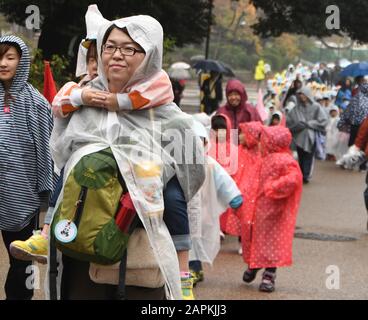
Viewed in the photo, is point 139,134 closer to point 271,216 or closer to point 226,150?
point 271,216

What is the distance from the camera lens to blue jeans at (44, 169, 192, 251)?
15.3ft

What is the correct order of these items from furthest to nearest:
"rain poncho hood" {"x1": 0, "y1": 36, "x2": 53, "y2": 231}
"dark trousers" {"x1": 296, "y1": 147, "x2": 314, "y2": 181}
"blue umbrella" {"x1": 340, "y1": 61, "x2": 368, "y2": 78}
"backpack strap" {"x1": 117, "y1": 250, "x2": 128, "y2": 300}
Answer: "blue umbrella" {"x1": 340, "y1": 61, "x2": 368, "y2": 78}, "dark trousers" {"x1": 296, "y1": 147, "x2": 314, "y2": 181}, "rain poncho hood" {"x1": 0, "y1": 36, "x2": 53, "y2": 231}, "backpack strap" {"x1": 117, "y1": 250, "x2": 128, "y2": 300}

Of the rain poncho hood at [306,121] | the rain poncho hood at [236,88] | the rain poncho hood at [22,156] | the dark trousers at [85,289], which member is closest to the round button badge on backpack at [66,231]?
the dark trousers at [85,289]

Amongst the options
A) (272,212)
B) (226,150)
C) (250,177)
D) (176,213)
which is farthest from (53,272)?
(226,150)

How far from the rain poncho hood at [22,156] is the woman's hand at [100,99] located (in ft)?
6.05

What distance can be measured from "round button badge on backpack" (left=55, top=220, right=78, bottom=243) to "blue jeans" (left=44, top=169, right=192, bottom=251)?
0.28m

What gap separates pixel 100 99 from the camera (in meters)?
4.63

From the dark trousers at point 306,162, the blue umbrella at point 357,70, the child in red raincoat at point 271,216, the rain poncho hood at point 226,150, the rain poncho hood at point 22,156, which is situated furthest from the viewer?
the blue umbrella at point 357,70

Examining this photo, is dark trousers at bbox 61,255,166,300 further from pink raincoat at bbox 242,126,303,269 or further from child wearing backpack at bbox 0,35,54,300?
pink raincoat at bbox 242,126,303,269

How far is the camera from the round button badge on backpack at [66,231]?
4.42 metres

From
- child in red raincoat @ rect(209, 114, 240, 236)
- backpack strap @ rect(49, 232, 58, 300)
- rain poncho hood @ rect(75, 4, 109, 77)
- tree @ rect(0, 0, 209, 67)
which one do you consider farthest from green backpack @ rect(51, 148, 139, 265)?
tree @ rect(0, 0, 209, 67)

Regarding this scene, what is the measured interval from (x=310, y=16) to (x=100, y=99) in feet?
55.9

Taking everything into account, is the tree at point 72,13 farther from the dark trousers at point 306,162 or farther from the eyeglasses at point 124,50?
the eyeglasses at point 124,50

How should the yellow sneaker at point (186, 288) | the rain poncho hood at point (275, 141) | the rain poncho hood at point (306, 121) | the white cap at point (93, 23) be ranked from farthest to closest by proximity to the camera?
the rain poncho hood at point (306, 121)
the rain poncho hood at point (275, 141)
the white cap at point (93, 23)
the yellow sneaker at point (186, 288)
